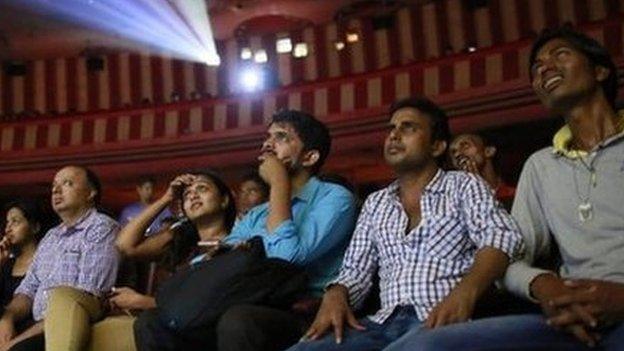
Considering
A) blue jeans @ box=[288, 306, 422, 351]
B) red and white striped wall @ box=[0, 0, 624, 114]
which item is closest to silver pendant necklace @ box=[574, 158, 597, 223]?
blue jeans @ box=[288, 306, 422, 351]

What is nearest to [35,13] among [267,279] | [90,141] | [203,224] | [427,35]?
[90,141]

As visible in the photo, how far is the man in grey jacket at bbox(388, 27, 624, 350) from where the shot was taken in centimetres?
152

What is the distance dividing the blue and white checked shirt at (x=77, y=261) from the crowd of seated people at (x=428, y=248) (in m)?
0.22

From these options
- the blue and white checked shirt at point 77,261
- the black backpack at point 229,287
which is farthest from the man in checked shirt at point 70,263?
the black backpack at point 229,287

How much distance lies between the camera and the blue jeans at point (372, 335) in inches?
72.4

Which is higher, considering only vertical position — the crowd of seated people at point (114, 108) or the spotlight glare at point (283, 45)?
the spotlight glare at point (283, 45)

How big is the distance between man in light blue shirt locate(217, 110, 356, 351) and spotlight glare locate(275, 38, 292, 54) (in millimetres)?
6550

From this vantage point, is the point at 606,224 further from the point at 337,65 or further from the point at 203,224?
the point at 337,65

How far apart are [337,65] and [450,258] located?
6.91 meters

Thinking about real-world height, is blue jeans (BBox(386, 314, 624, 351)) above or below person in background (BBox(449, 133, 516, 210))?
below

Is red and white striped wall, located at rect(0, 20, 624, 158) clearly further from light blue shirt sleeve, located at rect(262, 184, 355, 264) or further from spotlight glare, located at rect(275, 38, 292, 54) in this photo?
light blue shirt sleeve, located at rect(262, 184, 355, 264)

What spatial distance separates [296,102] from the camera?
8258mm

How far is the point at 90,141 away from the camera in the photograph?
353 inches

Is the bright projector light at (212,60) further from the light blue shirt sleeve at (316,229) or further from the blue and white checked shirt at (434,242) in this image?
the blue and white checked shirt at (434,242)
